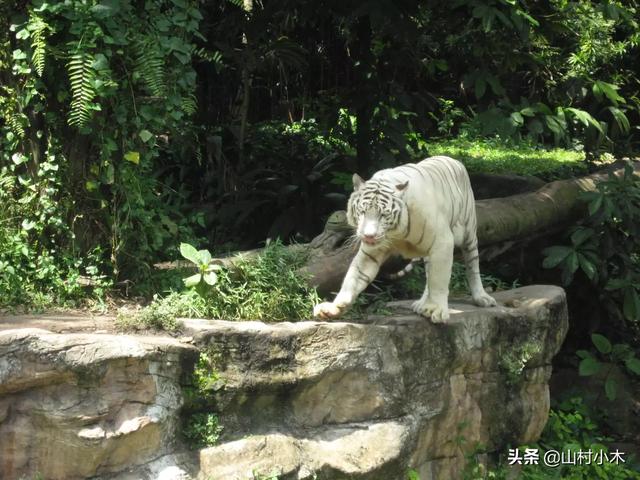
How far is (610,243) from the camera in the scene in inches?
313

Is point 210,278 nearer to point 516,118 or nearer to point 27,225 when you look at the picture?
point 27,225

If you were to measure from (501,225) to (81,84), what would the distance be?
4009 millimetres

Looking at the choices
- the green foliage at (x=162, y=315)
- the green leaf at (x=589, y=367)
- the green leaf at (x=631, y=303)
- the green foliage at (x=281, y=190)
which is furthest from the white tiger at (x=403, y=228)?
the green leaf at (x=631, y=303)

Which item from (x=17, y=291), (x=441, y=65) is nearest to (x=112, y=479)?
(x=17, y=291)

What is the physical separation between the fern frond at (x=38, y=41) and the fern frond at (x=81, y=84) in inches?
6.5

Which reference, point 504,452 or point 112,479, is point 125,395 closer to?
point 112,479

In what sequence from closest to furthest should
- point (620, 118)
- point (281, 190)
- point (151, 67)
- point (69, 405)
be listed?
point (69, 405), point (151, 67), point (281, 190), point (620, 118)

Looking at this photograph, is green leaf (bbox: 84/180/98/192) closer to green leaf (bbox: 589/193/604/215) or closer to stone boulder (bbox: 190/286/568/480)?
stone boulder (bbox: 190/286/568/480)

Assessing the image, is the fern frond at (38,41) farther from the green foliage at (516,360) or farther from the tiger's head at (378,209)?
the green foliage at (516,360)

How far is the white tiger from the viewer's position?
17.0 feet

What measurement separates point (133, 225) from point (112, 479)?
1956 mm

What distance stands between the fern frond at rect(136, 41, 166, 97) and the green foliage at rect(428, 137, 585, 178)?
5221 millimetres

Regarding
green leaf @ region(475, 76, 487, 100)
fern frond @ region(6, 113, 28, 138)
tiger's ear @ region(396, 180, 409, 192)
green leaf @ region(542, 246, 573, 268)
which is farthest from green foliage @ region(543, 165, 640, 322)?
fern frond @ region(6, 113, 28, 138)

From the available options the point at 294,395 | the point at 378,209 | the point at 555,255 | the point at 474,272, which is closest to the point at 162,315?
the point at 294,395
